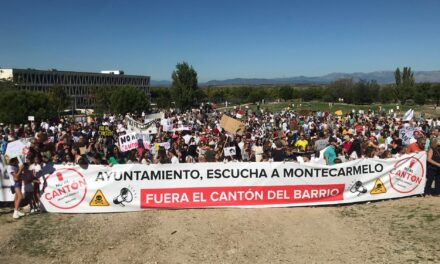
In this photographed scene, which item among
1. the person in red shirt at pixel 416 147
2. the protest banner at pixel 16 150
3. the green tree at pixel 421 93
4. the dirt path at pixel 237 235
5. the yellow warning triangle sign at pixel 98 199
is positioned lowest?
the dirt path at pixel 237 235

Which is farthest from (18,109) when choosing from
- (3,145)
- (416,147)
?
(416,147)

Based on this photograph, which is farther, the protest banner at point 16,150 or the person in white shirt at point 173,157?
the protest banner at point 16,150

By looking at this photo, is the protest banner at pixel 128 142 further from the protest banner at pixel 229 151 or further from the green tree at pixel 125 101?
the green tree at pixel 125 101

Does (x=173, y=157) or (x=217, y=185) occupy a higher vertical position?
(x=173, y=157)

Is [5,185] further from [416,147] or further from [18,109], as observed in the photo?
[18,109]

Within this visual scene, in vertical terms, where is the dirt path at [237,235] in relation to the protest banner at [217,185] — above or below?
below

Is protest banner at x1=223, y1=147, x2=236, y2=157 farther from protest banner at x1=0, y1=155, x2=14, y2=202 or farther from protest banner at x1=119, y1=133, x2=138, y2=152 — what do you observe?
protest banner at x1=0, y1=155, x2=14, y2=202

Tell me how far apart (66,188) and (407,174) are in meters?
8.83

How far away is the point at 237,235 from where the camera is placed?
904 centimetres

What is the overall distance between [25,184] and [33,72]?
340 feet

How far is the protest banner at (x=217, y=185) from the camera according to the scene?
1052cm

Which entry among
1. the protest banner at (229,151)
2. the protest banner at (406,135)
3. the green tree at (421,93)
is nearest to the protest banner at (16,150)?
the protest banner at (229,151)

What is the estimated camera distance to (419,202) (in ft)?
35.6

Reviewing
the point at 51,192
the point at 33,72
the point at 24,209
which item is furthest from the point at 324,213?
the point at 33,72
